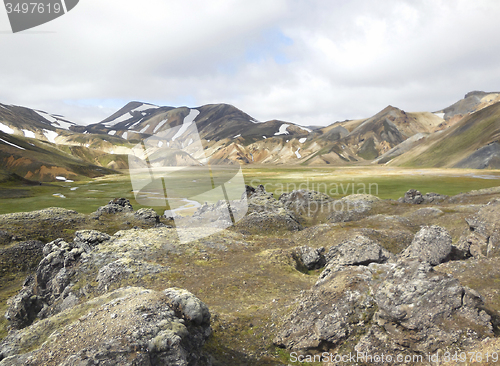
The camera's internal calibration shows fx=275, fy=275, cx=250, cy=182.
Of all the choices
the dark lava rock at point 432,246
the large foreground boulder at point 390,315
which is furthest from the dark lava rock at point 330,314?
the dark lava rock at point 432,246

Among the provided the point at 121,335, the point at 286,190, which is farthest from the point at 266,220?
the point at 286,190

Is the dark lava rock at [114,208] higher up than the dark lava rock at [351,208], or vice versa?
the dark lava rock at [114,208]

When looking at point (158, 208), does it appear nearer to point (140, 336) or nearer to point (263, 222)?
point (263, 222)

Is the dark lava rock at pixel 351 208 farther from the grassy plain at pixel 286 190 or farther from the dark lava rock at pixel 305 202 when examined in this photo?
the grassy plain at pixel 286 190

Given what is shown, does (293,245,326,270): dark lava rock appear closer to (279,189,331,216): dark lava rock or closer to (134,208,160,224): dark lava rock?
(279,189,331,216): dark lava rock

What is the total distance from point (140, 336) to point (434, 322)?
12.7 metres

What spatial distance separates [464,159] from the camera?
641 feet

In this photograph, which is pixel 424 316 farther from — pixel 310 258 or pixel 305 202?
pixel 305 202

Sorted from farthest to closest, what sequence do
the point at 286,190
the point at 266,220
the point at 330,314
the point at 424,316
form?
the point at 286,190 → the point at 266,220 → the point at 330,314 → the point at 424,316

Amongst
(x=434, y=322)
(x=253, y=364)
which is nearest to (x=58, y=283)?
(x=253, y=364)

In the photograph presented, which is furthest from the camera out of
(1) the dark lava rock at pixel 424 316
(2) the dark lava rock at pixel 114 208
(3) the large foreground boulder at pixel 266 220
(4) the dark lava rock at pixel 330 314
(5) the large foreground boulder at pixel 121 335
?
(2) the dark lava rock at pixel 114 208

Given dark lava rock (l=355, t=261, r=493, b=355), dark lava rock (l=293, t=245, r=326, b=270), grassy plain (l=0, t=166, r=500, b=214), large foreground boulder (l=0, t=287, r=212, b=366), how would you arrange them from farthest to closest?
grassy plain (l=0, t=166, r=500, b=214) < dark lava rock (l=293, t=245, r=326, b=270) < dark lava rock (l=355, t=261, r=493, b=355) < large foreground boulder (l=0, t=287, r=212, b=366)

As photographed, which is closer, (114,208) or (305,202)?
(114,208)

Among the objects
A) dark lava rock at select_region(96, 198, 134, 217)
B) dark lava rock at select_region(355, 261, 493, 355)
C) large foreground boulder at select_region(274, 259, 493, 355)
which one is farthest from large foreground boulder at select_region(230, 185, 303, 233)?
dark lava rock at select_region(355, 261, 493, 355)
